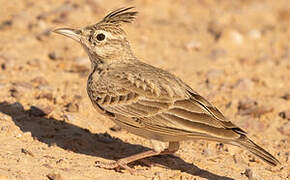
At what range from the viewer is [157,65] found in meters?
9.89

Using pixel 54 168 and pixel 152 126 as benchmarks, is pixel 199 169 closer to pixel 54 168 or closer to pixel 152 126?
pixel 152 126

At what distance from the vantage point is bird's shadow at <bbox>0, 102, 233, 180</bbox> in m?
6.73

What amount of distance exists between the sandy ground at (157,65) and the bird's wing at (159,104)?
26.3 inches

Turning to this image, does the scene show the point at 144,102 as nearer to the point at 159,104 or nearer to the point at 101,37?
the point at 159,104

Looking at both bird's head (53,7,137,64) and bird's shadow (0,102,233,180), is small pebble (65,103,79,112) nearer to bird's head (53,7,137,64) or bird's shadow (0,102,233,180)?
bird's shadow (0,102,233,180)

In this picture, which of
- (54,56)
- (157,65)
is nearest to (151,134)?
(157,65)

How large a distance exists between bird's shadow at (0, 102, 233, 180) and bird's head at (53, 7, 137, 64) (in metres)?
1.01

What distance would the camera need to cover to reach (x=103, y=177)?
589 centimetres

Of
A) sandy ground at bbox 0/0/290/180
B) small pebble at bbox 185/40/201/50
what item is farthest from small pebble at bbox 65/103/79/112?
small pebble at bbox 185/40/201/50

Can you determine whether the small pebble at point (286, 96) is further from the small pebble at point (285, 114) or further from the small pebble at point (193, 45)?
the small pebble at point (193, 45)

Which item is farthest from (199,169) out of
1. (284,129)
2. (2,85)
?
(2,85)

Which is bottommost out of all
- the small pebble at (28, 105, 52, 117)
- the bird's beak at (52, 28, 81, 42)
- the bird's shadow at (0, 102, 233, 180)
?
the bird's shadow at (0, 102, 233, 180)

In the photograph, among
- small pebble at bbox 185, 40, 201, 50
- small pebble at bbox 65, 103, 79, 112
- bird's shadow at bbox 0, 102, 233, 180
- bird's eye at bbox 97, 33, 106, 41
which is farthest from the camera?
small pebble at bbox 185, 40, 201, 50

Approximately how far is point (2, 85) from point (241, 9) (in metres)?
7.45
